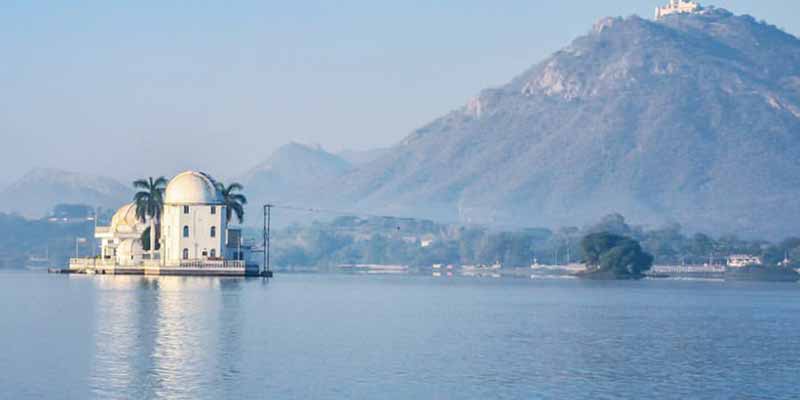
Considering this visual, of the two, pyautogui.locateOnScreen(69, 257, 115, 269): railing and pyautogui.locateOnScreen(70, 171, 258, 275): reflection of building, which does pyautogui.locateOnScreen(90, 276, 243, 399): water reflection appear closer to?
pyautogui.locateOnScreen(70, 171, 258, 275): reflection of building

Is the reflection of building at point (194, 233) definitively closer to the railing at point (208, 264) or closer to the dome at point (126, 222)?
the railing at point (208, 264)

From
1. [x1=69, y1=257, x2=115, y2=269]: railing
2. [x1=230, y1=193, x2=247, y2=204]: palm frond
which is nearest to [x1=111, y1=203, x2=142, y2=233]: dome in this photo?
[x1=69, y1=257, x2=115, y2=269]: railing

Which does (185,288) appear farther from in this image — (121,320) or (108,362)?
(108,362)

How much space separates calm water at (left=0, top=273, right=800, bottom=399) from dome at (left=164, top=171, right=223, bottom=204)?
138 ft

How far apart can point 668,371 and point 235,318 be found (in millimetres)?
30842

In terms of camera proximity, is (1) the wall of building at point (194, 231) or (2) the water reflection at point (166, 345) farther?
(1) the wall of building at point (194, 231)

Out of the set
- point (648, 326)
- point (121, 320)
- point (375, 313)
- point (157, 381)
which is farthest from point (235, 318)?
point (157, 381)

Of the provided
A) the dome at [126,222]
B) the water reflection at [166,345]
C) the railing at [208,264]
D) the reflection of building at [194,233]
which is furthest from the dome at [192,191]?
the water reflection at [166,345]

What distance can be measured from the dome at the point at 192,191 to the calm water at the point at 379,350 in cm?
4196

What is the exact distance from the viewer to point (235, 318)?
3118 inches

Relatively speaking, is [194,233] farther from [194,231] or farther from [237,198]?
[237,198]

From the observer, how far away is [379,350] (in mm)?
61531

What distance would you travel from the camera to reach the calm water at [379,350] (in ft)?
160

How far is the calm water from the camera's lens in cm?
4872
